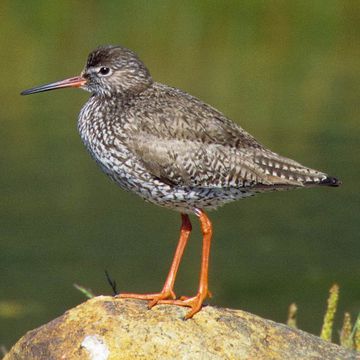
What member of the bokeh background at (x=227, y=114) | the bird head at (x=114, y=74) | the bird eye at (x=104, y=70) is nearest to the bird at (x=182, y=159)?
the bird head at (x=114, y=74)

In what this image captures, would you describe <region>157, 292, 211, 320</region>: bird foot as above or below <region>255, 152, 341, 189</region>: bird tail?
below

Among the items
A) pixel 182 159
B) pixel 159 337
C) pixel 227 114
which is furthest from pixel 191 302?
pixel 227 114

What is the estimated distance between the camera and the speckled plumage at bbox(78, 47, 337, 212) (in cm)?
703

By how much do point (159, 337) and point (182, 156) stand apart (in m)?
1.26

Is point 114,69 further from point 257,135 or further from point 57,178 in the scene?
point 257,135

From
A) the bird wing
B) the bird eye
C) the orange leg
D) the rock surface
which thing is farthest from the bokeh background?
the rock surface

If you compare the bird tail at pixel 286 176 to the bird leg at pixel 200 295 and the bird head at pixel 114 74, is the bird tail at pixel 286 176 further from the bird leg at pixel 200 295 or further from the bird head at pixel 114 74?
the bird head at pixel 114 74

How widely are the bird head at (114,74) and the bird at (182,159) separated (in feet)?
0.59

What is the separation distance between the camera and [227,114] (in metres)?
17.7

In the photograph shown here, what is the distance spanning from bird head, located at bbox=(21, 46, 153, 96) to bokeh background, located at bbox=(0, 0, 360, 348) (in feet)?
14.9

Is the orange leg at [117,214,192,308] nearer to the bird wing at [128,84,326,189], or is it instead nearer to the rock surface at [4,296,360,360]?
the rock surface at [4,296,360,360]

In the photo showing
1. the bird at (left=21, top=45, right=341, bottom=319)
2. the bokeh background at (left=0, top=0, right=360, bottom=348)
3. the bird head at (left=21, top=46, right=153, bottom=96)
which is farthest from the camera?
the bokeh background at (left=0, top=0, right=360, bottom=348)

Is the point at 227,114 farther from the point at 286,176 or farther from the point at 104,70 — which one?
the point at 286,176

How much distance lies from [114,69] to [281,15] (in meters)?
15.9
